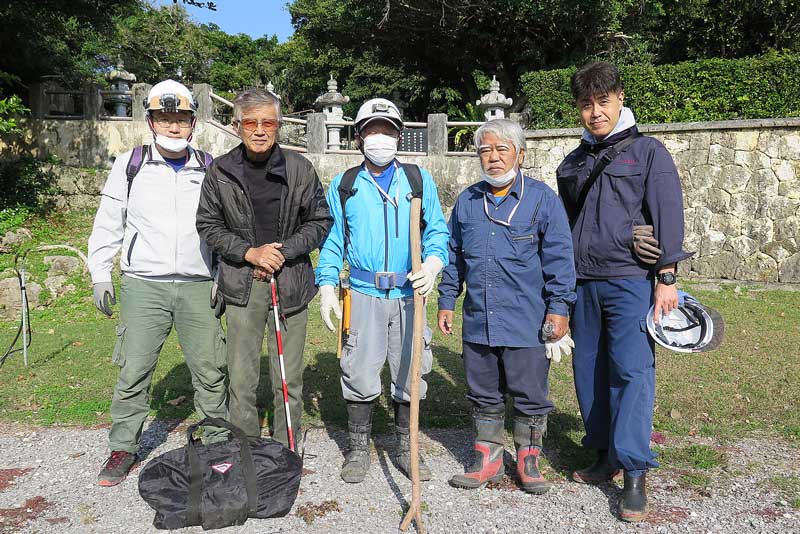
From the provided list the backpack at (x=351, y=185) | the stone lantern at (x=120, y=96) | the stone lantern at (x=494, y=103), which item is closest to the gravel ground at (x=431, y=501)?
the backpack at (x=351, y=185)

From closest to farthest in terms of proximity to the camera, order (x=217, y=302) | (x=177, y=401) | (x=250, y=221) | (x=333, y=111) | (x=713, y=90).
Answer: (x=250, y=221) → (x=217, y=302) → (x=177, y=401) → (x=713, y=90) → (x=333, y=111)

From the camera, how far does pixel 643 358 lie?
3562 mm

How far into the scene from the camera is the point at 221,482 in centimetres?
338

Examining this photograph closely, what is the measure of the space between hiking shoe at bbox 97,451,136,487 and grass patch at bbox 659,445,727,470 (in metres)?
3.31

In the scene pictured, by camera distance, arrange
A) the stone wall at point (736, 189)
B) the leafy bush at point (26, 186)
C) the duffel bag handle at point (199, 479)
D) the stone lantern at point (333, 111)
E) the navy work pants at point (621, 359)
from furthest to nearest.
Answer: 1. the stone lantern at point (333, 111)
2. the leafy bush at point (26, 186)
3. the stone wall at point (736, 189)
4. the navy work pants at point (621, 359)
5. the duffel bag handle at point (199, 479)

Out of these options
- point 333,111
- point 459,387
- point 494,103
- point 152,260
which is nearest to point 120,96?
point 333,111

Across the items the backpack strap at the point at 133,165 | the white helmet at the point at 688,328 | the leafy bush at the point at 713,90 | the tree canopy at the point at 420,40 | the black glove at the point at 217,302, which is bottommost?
the white helmet at the point at 688,328

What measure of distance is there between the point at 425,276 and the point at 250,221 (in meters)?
1.06

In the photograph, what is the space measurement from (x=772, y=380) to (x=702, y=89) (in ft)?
23.6

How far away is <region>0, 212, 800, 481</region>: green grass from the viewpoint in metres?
4.78

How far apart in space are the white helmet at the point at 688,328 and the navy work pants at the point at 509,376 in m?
0.64

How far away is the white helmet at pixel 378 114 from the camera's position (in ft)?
12.4

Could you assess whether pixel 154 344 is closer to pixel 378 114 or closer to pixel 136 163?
pixel 136 163

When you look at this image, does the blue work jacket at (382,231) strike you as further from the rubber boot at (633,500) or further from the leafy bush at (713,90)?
the leafy bush at (713,90)
